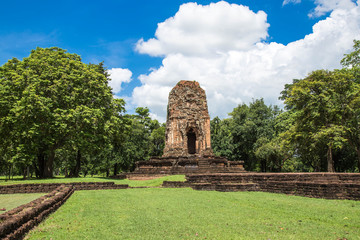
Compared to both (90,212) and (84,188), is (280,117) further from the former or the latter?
(90,212)

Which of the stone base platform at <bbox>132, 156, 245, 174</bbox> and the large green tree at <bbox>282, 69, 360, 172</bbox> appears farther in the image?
the stone base platform at <bbox>132, 156, 245, 174</bbox>

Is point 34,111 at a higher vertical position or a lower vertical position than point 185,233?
higher

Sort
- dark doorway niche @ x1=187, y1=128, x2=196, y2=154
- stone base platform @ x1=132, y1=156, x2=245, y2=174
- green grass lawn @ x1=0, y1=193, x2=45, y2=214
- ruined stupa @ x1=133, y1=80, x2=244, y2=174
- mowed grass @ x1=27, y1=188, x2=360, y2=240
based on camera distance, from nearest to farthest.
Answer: mowed grass @ x1=27, y1=188, x2=360, y2=240 → green grass lawn @ x1=0, y1=193, x2=45, y2=214 → stone base platform @ x1=132, y1=156, x2=245, y2=174 → ruined stupa @ x1=133, y1=80, x2=244, y2=174 → dark doorway niche @ x1=187, y1=128, x2=196, y2=154

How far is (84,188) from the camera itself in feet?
47.9

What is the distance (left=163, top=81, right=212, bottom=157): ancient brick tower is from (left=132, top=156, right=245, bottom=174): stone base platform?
8.40ft

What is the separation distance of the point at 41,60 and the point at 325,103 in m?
22.6

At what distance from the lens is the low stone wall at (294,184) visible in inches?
397

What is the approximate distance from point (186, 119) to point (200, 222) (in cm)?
2039

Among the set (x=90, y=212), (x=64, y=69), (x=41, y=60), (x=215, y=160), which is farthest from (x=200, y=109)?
(x=90, y=212)

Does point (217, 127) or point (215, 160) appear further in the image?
point (217, 127)

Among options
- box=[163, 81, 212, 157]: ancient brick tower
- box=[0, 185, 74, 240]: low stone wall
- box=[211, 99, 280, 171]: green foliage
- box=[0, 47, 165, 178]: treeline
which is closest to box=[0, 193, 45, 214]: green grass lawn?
box=[0, 185, 74, 240]: low stone wall

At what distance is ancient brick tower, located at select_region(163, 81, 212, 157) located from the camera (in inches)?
1020

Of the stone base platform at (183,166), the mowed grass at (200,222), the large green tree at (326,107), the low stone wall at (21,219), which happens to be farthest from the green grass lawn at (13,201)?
the large green tree at (326,107)

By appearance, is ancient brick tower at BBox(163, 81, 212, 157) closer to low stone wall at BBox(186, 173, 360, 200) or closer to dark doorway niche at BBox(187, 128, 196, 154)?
dark doorway niche at BBox(187, 128, 196, 154)
